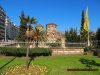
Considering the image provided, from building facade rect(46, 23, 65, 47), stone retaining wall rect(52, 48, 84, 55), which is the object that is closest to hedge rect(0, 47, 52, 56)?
stone retaining wall rect(52, 48, 84, 55)

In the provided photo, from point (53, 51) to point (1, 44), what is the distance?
763 cm

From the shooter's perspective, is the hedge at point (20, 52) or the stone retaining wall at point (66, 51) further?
the stone retaining wall at point (66, 51)

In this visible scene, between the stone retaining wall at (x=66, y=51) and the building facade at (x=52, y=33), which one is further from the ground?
the building facade at (x=52, y=33)

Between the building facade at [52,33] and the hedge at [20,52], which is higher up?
the building facade at [52,33]

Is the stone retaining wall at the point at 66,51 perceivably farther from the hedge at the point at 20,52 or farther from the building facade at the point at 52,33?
the building facade at the point at 52,33

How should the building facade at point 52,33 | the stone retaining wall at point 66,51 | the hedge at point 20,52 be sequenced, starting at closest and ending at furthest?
1. the hedge at point 20,52
2. the stone retaining wall at point 66,51
3. the building facade at point 52,33

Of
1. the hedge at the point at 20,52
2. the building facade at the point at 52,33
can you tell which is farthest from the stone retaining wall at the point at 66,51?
the building facade at the point at 52,33

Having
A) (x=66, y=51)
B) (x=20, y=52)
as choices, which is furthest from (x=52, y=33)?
(x=20, y=52)

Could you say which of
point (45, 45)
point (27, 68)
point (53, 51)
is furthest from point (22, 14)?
point (27, 68)

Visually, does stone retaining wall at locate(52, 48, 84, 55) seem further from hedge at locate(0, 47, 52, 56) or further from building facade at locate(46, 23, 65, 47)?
building facade at locate(46, 23, 65, 47)

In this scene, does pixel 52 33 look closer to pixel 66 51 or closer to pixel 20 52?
pixel 66 51

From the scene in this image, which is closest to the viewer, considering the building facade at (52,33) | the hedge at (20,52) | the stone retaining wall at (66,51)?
the hedge at (20,52)

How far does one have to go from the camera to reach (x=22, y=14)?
65812mm

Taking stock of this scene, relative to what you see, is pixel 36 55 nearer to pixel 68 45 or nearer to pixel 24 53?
pixel 24 53
